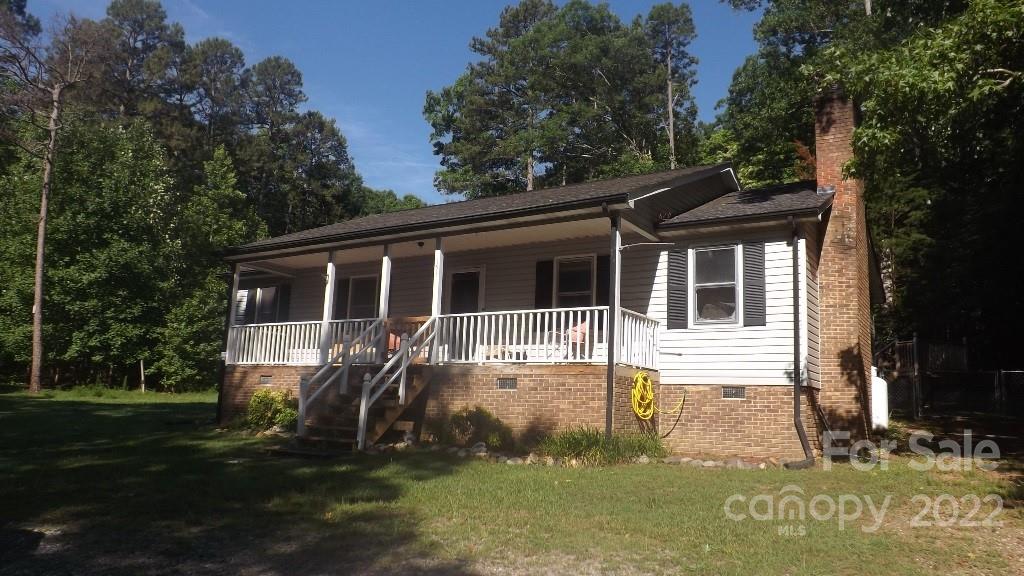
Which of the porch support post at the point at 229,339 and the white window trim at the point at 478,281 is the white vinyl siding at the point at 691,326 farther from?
the porch support post at the point at 229,339

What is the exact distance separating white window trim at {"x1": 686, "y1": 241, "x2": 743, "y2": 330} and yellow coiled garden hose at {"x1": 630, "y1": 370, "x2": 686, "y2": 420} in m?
1.32

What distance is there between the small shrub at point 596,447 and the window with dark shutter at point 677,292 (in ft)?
8.33

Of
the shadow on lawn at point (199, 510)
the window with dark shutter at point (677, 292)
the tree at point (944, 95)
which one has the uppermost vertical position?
the tree at point (944, 95)

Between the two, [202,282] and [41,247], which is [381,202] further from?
[41,247]

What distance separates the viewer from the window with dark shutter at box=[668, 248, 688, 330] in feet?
44.7

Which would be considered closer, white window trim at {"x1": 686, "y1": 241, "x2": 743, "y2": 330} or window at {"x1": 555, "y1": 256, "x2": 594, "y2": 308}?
white window trim at {"x1": 686, "y1": 241, "x2": 743, "y2": 330}

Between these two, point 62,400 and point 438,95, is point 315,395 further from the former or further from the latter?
point 438,95

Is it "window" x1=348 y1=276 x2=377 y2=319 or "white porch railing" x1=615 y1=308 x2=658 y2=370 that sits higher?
"window" x1=348 y1=276 x2=377 y2=319

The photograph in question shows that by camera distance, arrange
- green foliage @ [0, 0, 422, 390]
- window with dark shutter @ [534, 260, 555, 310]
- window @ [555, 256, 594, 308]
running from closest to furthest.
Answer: window @ [555, 256, 594, 308] → window with dark shutter @ [534, 260, 555, 310] → green foliage @ [0, 0, 422, 390]

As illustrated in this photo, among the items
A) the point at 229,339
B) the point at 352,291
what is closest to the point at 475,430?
the point at 352,291

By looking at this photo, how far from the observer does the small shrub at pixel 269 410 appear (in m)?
15.2

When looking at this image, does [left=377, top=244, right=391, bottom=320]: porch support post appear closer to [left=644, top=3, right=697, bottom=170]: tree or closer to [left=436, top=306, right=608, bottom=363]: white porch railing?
[left=436, top=306, right=608, bottom=363]: white porch railing

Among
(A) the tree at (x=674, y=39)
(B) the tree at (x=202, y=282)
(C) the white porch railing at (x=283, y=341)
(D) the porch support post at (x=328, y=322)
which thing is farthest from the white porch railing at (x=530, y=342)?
(A) the tree at (x=674, y=39)

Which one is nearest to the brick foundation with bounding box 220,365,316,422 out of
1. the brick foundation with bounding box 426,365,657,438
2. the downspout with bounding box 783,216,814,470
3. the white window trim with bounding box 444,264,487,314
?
the white window trim with bounding box 444,264,487,314
